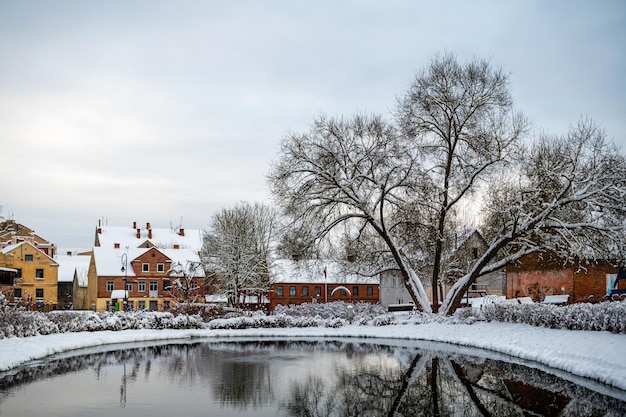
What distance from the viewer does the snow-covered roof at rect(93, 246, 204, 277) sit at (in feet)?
214

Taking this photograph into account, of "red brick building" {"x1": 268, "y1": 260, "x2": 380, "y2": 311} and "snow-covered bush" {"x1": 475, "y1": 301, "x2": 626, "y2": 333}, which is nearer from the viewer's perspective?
"snow-covered bush" {"x1": 475, "y1": 301, "x2": 626, "y2": 333}

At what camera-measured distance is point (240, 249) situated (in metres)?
55.3

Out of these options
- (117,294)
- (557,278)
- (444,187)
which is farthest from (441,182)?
(117,294)

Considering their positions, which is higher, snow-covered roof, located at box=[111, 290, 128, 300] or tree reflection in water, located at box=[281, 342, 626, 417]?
snow-covered roof, located at box=[111, 290, 128, 300]

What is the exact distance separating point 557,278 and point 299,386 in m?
31.0

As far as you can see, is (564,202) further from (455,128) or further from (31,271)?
(31,271)

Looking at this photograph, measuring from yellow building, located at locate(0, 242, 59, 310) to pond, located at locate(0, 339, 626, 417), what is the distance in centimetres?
4686

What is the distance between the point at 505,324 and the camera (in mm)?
28438

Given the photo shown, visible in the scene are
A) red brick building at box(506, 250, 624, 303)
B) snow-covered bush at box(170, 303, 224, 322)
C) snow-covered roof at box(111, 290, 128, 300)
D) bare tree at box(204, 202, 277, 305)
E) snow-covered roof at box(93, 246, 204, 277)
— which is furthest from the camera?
snow-covered roof at box(93, 246, 204, 277)

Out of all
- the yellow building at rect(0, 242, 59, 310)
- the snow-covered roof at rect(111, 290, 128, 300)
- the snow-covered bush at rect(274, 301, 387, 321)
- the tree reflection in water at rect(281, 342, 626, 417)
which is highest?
the yellow building at rect(0, 242, 59, 310)

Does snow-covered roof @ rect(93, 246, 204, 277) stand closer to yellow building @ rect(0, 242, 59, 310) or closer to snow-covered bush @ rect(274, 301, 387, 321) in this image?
yellow building @ rect(0, 242, 59, 310)

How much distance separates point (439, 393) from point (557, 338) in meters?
9.32

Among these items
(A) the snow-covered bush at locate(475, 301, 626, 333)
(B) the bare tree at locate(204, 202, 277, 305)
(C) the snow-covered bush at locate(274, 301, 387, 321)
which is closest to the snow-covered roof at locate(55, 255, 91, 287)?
(B) the bare tree at locate(204, 202, 277, 305)

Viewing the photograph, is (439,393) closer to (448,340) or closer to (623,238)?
(448,340)
